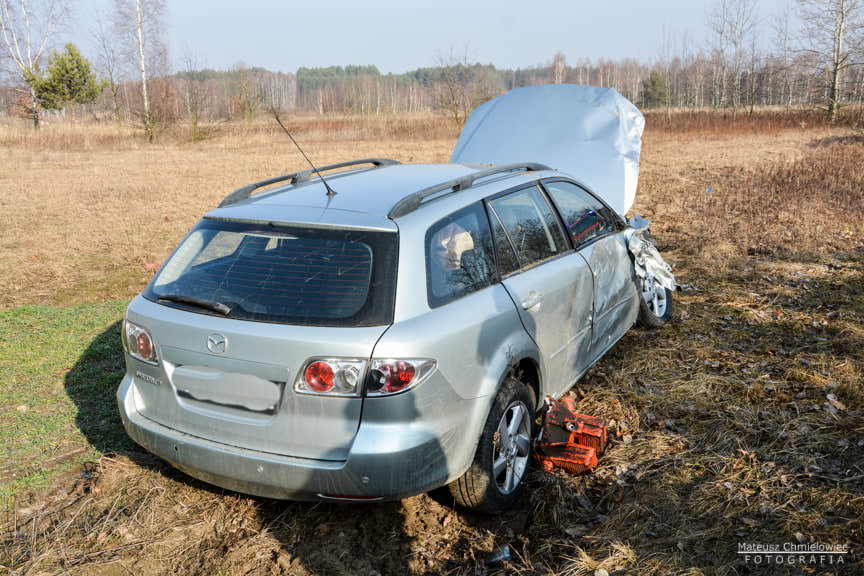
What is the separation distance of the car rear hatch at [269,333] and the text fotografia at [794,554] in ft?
6.04

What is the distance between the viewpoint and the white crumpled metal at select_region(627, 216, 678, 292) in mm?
5125

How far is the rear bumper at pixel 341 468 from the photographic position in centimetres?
Answer: 271

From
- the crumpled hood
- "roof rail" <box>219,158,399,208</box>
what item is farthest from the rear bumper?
the crumpled hood

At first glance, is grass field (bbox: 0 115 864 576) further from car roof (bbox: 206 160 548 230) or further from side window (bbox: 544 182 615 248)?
car roof (bbox: 206 160 548 230)

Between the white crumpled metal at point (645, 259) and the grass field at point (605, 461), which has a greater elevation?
the white crumpled metal at point (645, 259)

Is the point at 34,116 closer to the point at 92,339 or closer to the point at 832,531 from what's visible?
the point at 92,339

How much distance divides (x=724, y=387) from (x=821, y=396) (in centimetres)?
60

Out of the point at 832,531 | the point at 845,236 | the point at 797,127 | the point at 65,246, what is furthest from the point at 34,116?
the point at 832,531

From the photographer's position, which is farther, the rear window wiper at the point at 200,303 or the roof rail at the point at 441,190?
the roof rail at the point at 441,190

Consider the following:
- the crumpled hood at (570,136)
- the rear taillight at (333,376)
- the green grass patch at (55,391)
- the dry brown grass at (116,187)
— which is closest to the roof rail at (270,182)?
the rear taillight at (333,376)

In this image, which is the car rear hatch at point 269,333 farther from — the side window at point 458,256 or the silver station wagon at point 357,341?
the side window at point 458,256

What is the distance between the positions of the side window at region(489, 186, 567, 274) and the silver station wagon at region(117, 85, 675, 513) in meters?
0.01

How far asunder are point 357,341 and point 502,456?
1132 mm

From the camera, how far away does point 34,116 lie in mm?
42969
